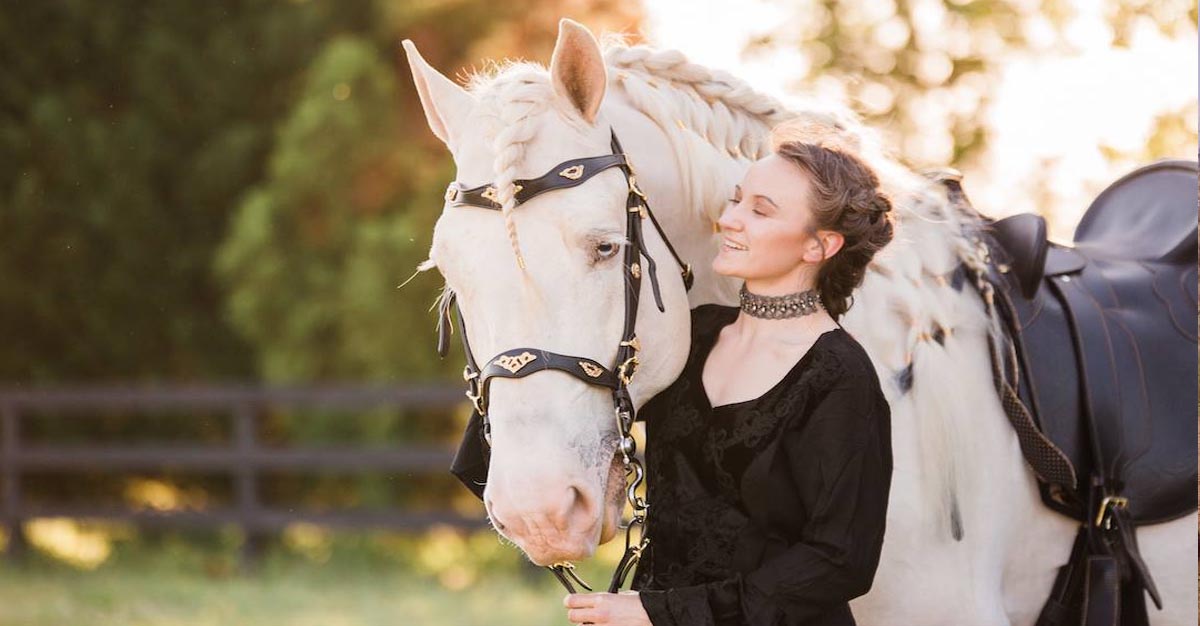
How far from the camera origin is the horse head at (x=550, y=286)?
73.3 inches

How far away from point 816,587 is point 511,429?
20.6 inches

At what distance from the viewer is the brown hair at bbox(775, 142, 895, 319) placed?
1.98 m

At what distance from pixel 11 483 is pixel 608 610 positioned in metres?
8.55

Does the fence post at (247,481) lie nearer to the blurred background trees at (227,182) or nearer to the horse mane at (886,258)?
the blurred background trees at (227,182)

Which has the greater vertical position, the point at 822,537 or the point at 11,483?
the point at 11,483

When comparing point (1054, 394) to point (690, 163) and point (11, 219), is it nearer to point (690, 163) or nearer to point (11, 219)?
point (690, 163)

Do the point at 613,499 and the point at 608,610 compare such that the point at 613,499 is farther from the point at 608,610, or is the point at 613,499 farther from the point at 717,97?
the point at 717,97

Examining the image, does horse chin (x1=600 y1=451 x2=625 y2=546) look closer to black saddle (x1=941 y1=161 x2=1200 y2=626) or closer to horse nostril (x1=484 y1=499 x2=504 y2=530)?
horse nostril (x1=484 y1=499 x2=504 y2=530)

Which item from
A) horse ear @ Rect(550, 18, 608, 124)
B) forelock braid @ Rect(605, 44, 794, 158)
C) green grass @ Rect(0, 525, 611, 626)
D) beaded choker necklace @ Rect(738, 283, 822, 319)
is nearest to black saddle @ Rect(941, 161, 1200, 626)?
forelock braid @ Rect(605, 44, 794, 158)

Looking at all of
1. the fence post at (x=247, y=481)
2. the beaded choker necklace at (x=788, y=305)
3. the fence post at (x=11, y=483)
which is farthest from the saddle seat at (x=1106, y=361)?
the fence post at (x=11, y=483)

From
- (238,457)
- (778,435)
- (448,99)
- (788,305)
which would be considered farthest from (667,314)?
(238,457)

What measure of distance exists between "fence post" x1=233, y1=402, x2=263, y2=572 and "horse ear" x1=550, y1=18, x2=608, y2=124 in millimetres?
7005

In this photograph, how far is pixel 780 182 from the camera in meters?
2.02

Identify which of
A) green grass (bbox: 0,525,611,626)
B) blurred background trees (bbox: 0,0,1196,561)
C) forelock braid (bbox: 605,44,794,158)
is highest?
blurred background trees (bbox: 0,0,1196,561)
